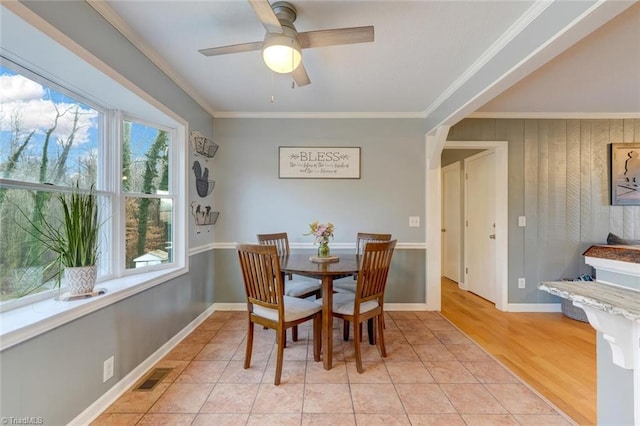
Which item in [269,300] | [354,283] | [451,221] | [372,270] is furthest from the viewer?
[451,221]

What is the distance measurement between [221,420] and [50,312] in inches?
41.4

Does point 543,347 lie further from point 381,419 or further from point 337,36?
point 337,36

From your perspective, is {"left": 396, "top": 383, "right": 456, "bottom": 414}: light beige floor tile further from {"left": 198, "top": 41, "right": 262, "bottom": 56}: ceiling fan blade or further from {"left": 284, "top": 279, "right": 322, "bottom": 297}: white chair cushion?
{"left": 198, "top": 41, "right": 262, "bottom": 56}: ceiling fan blade

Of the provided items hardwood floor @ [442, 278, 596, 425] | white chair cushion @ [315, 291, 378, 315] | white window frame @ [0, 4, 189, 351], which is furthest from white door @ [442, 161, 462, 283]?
white window frame @ [0, 4, 189, 351]

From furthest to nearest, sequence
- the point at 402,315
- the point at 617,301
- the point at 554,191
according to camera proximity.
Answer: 1. the point at 554,191
2. the point at 402,315
3. the point at 617,301

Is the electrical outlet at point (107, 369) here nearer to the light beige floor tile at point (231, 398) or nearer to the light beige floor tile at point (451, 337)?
the light beige floor tile at point (231, 398)

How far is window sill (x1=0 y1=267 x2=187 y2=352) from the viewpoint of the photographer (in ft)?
3.76

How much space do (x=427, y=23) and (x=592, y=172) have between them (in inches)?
122

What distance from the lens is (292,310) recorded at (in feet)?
6.38

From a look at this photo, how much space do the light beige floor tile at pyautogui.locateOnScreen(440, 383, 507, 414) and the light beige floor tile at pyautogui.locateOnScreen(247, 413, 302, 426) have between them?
0.97 meters

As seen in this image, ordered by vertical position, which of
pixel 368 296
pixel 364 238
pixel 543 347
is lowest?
pixel 543 347

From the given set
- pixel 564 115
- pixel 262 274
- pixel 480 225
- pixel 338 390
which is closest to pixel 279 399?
pixel 338 390

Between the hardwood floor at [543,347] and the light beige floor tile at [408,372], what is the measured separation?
2.27 feet

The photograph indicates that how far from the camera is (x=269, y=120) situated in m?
3.26
